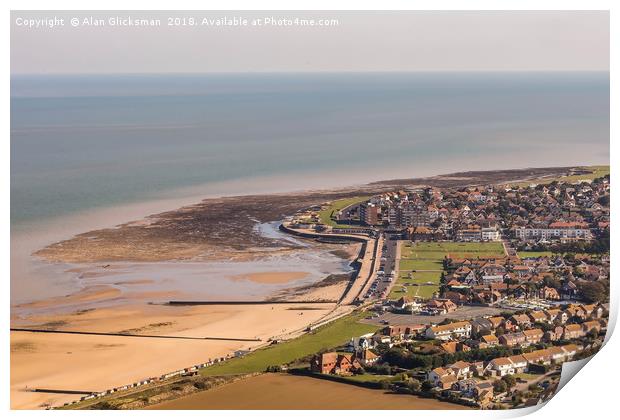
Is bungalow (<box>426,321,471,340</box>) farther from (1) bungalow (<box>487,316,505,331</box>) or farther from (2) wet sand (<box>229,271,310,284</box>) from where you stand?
(2) wet sand (<box>229,271,310,284</box>)

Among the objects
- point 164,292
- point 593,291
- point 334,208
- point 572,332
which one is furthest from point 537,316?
point 334,208

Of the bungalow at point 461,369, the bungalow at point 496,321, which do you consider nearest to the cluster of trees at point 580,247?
the bungalow at point 496,321

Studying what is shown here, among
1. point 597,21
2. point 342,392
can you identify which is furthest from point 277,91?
point 342,392

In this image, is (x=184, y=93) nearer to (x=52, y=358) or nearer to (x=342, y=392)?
(x=52, y=358)

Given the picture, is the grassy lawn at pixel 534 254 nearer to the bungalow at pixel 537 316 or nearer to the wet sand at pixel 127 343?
the bungalow at pixel 537 316

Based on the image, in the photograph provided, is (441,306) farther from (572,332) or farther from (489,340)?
(572,332)

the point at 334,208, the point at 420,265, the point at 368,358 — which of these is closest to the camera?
the point at 368,358
